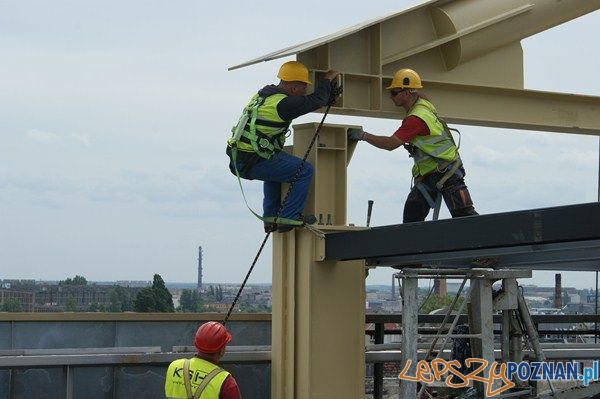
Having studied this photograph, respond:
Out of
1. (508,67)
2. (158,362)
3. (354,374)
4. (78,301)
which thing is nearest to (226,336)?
(158,362)

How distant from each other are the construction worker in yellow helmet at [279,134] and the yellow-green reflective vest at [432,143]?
108 cm

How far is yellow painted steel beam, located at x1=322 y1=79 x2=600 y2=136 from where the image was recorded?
1255 centimetres

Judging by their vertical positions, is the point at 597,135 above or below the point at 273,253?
above

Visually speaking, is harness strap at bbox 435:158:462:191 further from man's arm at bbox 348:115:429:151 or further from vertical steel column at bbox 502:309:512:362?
vertical steel column at bbox 502:309:512:362

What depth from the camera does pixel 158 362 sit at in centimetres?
1055

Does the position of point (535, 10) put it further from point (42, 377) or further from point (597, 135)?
point (42, 377)

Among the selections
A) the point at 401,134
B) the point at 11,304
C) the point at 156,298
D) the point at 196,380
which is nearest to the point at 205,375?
the point at 196,380

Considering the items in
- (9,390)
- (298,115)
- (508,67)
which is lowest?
(9,390)

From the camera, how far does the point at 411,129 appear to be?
11.5m

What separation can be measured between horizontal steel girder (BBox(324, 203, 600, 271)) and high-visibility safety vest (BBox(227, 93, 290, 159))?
1105 mm

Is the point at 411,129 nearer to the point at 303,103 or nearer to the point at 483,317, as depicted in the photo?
the point at 303,103

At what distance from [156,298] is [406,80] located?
1131 centimetres

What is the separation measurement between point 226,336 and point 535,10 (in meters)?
6.33

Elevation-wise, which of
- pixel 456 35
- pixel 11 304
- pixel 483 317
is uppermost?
pixel 456 35
